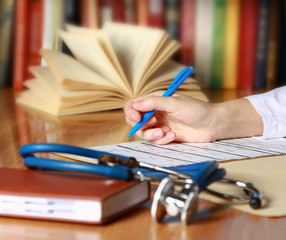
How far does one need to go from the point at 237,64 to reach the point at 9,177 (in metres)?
1.23

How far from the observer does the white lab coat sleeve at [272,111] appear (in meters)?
0.96

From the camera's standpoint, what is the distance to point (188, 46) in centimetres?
171

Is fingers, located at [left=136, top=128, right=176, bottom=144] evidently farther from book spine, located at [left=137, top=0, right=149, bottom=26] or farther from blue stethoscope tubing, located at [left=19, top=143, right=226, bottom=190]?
book spine, located at [left=137, top=0, right=149, bottom=26]

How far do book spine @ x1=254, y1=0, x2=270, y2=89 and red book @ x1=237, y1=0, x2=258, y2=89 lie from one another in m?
0.01

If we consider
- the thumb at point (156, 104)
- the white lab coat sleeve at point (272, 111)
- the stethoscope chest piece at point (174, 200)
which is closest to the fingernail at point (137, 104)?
the thumb at point (156, 104)

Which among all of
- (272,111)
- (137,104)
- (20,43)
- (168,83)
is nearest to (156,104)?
(137,104)

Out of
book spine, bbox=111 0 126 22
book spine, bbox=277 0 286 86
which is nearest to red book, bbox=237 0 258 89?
book spine, bbox=277 0 286 86

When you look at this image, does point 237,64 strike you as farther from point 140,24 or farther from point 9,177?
point 9,177

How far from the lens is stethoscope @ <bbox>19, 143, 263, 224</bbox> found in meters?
0.50

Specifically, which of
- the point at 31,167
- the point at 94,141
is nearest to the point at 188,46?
the point at 94,141

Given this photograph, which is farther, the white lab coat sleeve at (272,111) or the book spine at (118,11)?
the book spine at (118,11)

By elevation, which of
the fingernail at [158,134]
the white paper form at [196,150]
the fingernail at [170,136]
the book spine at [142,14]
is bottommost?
the white paper form at [196,150]

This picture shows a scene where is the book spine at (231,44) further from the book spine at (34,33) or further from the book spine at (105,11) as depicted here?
the book spine at (34,33)

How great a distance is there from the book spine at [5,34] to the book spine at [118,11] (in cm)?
32
